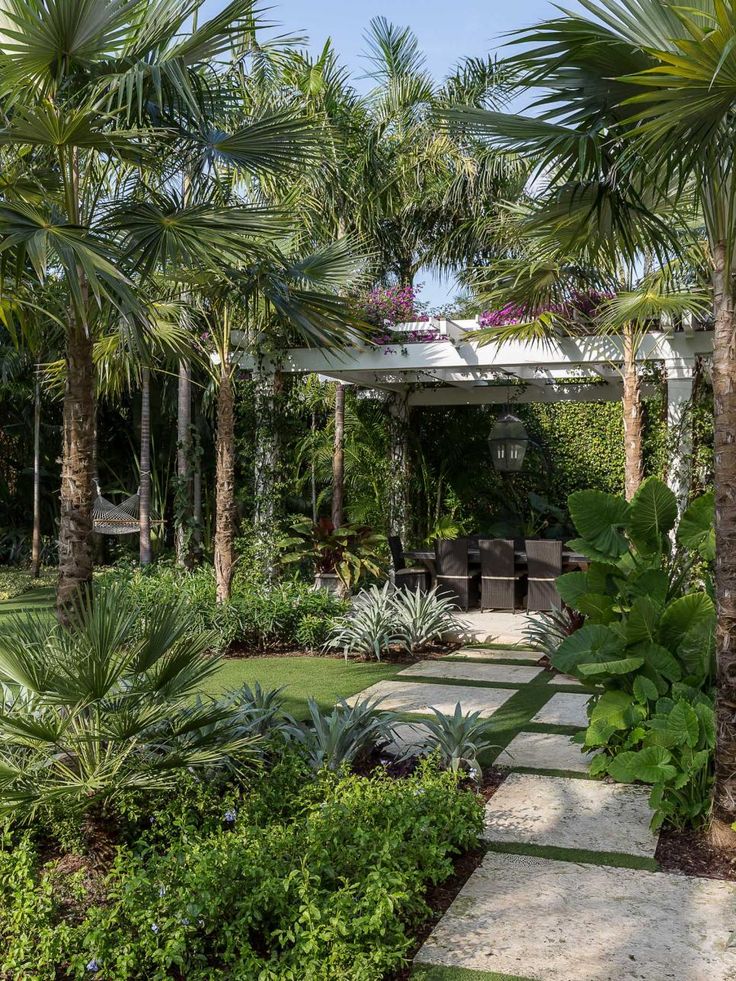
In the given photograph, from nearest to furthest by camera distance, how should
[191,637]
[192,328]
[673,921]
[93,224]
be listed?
[673,921]
[191,637]
[93,224]
[192,328]

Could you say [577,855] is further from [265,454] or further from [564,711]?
[265,454]

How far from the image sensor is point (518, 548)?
11.0m

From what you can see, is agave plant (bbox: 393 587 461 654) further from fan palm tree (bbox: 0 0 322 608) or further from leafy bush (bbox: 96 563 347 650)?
fan palm tree (bbox: 0 0 322 608)

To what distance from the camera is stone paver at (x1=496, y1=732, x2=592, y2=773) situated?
501 cm

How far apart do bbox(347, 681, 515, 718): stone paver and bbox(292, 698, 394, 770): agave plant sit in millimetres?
1411

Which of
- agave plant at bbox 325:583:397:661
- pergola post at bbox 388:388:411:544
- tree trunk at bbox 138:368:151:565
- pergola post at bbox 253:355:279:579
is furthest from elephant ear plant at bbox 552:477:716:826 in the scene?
tree trunk at bbox 138:368:151:565

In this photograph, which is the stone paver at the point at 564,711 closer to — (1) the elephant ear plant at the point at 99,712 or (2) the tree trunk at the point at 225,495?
(1) the elephant ear plant at the point at 99,712

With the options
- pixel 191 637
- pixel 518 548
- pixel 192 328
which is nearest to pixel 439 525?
pixel 518 548

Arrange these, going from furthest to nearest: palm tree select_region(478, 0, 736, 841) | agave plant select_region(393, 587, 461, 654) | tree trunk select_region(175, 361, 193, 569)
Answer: tree trunk select_region(175, 361, 193, 569), agave plant select_region(393, 587, 461, 654), palm tree select_region(478, 0, 736, 841)

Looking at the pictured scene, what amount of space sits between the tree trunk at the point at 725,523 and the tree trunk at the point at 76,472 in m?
3.17

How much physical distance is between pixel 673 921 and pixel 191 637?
215 centimetres

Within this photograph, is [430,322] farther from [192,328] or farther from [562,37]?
[562,37]

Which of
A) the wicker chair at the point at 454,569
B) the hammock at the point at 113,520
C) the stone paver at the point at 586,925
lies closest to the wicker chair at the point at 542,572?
the wicker chair at the point at 454,569

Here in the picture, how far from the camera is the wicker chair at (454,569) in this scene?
34.2 feet
